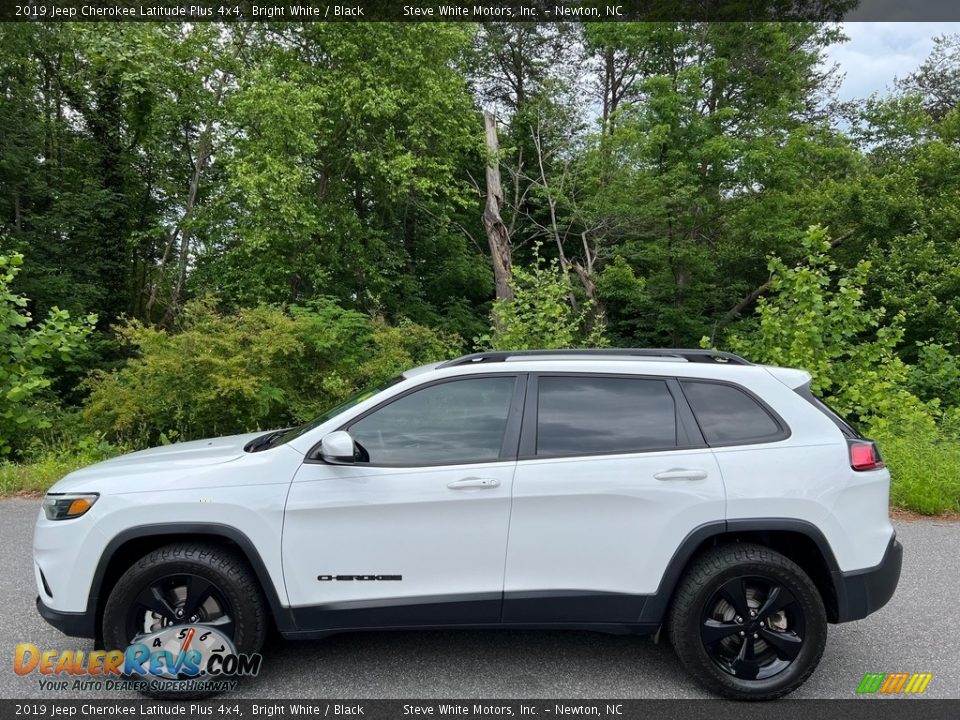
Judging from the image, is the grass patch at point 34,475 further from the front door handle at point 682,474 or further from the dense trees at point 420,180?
the front door handle at point 682,474

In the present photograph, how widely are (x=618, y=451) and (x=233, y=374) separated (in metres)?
6.73

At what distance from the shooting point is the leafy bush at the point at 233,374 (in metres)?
8.61

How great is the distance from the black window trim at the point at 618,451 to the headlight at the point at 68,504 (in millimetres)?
2168

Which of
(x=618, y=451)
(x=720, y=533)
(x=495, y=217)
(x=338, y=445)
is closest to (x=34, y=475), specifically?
(x=338, y=445)


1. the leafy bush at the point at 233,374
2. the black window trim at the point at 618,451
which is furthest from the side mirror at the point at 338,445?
the leafy bush at the point at 233,374

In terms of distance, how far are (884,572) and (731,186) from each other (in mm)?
13925

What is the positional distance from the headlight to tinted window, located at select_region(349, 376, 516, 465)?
4.40 feet

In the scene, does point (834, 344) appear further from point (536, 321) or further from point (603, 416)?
point (603, 416)

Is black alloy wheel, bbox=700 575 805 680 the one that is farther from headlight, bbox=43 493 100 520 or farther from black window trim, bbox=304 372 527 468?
headlight, bbox=43 493 100 520

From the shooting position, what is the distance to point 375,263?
1736 centimetres

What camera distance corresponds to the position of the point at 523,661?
3.46m

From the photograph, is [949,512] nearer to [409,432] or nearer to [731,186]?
[409,432]

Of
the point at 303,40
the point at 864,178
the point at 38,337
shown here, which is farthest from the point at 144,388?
the point at 864,178

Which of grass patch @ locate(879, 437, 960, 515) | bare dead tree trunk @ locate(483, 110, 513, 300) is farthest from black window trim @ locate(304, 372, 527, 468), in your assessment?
bare dead tree trunk @ locate(483, 110, 513, 300)
